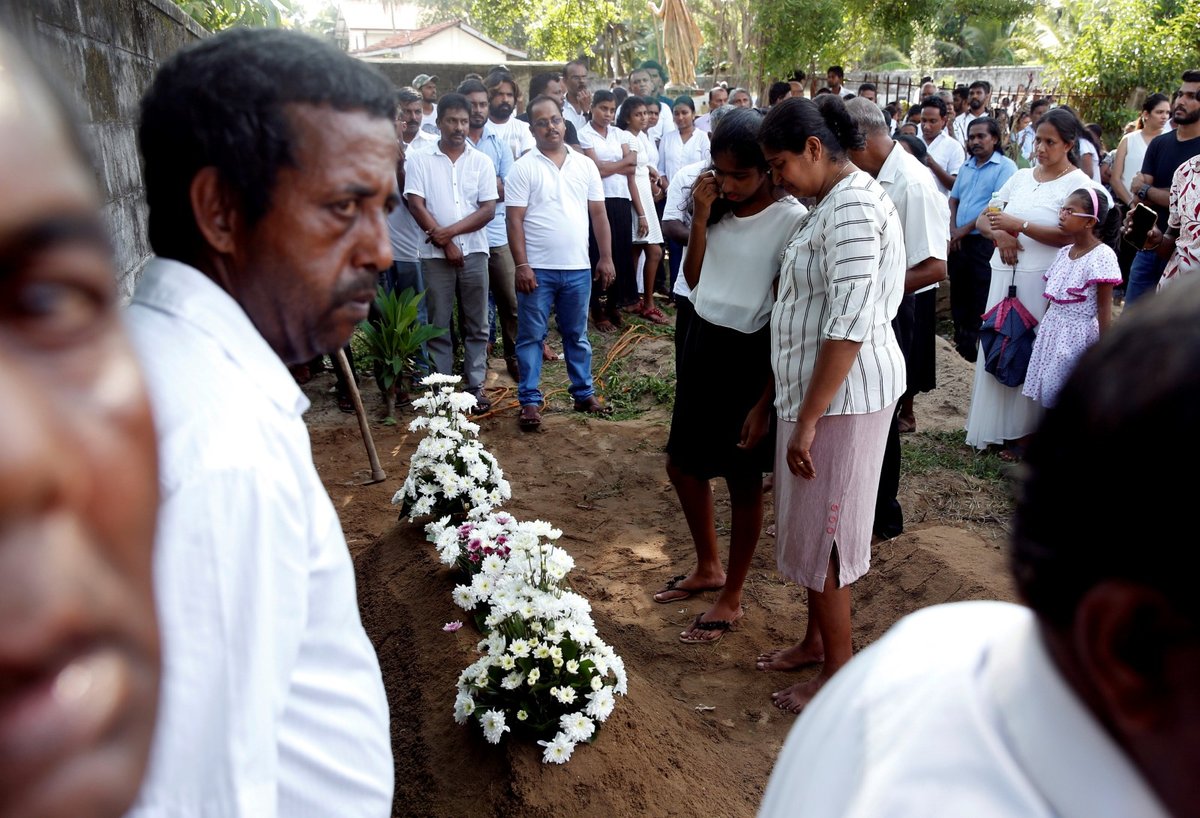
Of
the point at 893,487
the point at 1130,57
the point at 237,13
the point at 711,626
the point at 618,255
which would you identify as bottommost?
the point at 711,626

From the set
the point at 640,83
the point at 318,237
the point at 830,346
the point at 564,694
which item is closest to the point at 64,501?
the point at 318,237

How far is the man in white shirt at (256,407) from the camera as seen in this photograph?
92 cm

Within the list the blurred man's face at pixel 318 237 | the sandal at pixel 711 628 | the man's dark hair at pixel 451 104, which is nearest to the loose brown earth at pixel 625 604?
the sandal at pixel 711 628

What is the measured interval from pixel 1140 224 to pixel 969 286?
1784 millimetres

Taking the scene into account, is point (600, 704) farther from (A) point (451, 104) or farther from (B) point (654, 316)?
(B) point (654, 316)

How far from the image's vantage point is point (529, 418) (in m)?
6.86

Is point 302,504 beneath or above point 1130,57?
beneath

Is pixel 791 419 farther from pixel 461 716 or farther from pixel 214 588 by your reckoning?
pixel 214 588

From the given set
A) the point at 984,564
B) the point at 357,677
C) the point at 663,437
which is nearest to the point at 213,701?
the point at 357,677

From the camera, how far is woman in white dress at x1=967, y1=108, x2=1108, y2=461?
5312 millimetres

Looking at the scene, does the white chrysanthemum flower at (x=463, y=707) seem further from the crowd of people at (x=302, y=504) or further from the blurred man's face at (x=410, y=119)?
the blurred man's face at (x=410, y=119)

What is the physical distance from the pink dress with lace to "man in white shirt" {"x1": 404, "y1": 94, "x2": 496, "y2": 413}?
3783 mm

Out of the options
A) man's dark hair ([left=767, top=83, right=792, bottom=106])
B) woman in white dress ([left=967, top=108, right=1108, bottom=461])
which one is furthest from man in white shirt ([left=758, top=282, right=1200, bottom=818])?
man's dark hair ([left=767, top=83, right=792, bottom=106])

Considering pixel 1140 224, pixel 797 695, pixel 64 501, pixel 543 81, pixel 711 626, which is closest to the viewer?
pixel 64 501
